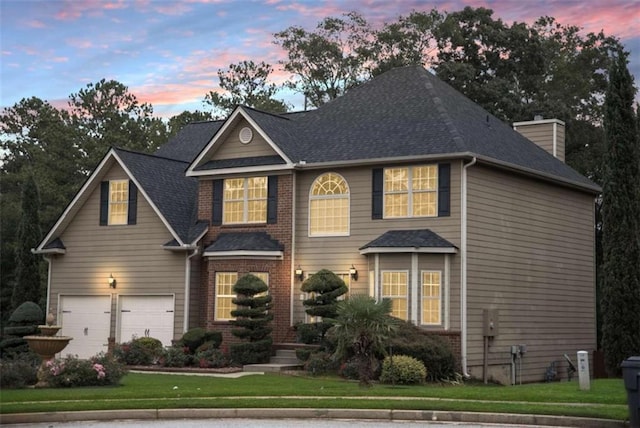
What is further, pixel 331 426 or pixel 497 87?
pixel 497 87

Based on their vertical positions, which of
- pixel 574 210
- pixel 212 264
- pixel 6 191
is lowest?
pixel 212 264

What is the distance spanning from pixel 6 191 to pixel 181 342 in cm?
3925

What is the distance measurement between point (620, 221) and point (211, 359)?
508 inches

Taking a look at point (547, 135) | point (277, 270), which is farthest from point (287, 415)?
point (547, 135)

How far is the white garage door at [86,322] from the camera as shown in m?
32.6

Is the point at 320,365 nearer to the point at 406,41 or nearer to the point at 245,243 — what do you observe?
the point at 245,243

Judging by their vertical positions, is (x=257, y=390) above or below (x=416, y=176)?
below

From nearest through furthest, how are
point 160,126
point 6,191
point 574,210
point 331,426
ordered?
point 331,426 < point 574,210 < point 160,126 < point 6,191

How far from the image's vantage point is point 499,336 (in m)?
27.5

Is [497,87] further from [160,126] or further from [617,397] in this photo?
[617,397]

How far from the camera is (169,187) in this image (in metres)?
32.9

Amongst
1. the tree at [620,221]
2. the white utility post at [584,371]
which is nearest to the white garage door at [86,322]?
the tree at [620,221]

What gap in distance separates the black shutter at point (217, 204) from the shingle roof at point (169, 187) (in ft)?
1.96

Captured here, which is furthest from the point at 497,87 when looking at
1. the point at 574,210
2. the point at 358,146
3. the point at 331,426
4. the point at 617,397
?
the point at 331,426
